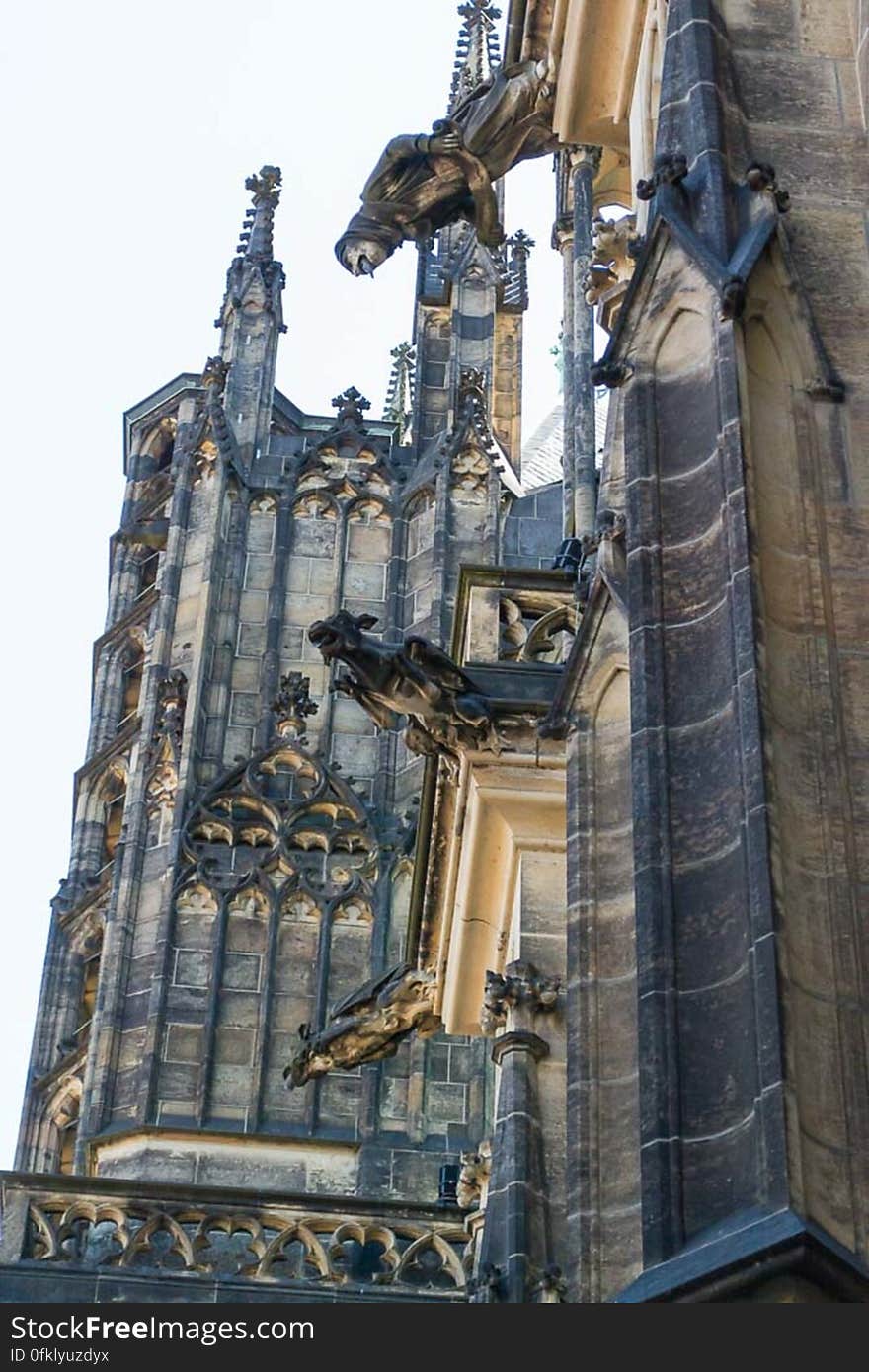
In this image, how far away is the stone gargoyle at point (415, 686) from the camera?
12.1 m

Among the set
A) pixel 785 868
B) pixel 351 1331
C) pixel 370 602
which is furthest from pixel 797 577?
pixel 370 602

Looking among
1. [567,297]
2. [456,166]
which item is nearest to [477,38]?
[567,297]

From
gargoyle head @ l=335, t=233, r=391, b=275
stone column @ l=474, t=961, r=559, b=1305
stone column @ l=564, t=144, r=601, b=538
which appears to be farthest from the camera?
stone column @ l=564, t=144, r=601, b=538

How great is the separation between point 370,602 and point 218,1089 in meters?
6.79

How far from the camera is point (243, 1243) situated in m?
22.7

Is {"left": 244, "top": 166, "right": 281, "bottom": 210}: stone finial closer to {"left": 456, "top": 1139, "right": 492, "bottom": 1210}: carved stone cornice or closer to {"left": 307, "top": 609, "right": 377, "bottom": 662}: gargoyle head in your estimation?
{"left": 456, "top": 1139, "right": 492, "bottom": 1210}: carved stone cornice

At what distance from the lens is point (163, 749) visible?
32.2 metres

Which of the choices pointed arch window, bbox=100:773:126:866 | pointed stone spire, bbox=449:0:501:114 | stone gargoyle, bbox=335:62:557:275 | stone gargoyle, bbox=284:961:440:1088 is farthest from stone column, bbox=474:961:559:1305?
pointed stone spire, bbox=449:0:501:114

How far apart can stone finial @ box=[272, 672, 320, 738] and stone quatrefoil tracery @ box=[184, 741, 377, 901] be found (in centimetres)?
37

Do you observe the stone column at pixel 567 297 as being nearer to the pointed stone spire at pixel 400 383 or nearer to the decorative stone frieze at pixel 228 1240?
the decorative stone frieze at pixel 228 1240

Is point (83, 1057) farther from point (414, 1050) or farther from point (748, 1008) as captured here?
point (748, 1008)

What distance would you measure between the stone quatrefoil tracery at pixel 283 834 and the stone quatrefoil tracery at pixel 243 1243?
8232 millimetres

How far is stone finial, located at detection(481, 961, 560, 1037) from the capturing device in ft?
40.7

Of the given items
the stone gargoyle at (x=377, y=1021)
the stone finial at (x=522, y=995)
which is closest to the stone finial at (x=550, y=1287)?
the stone finial at (x=522, y=995)
